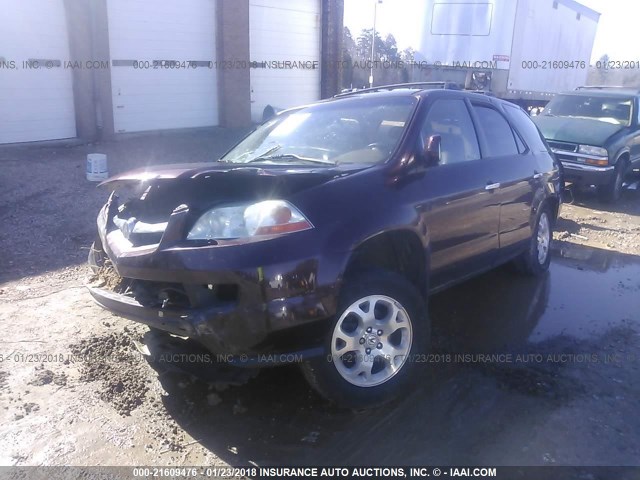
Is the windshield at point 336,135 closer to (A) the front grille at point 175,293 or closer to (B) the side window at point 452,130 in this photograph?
(B) the side window at point 452,130

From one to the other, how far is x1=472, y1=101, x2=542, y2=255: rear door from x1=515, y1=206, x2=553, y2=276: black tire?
304 millimetres

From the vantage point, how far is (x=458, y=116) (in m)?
4.52

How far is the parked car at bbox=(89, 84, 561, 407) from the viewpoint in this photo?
290 centimetres

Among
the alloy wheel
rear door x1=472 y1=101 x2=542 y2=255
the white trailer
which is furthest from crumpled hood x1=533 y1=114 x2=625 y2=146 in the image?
the alloy wheel

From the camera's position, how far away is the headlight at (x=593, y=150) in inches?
380

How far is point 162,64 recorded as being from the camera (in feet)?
44.8

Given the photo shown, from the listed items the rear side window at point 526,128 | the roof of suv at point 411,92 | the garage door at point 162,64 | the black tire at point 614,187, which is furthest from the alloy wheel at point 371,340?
the garage door at point 162,64

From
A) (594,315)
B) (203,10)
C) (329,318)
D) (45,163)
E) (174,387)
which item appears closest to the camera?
(329,318)

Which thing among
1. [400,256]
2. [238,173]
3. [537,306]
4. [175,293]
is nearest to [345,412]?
[400,256]

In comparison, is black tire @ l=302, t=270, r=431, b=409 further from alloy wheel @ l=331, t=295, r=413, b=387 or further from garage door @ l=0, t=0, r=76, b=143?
garage door @ l=0, t=0, r=76, b=143

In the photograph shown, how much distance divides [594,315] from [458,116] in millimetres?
2113

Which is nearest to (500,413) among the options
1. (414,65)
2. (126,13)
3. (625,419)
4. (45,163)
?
(625,419)

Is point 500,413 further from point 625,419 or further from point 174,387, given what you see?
point 174,387

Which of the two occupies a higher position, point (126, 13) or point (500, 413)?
point (126, 13)
